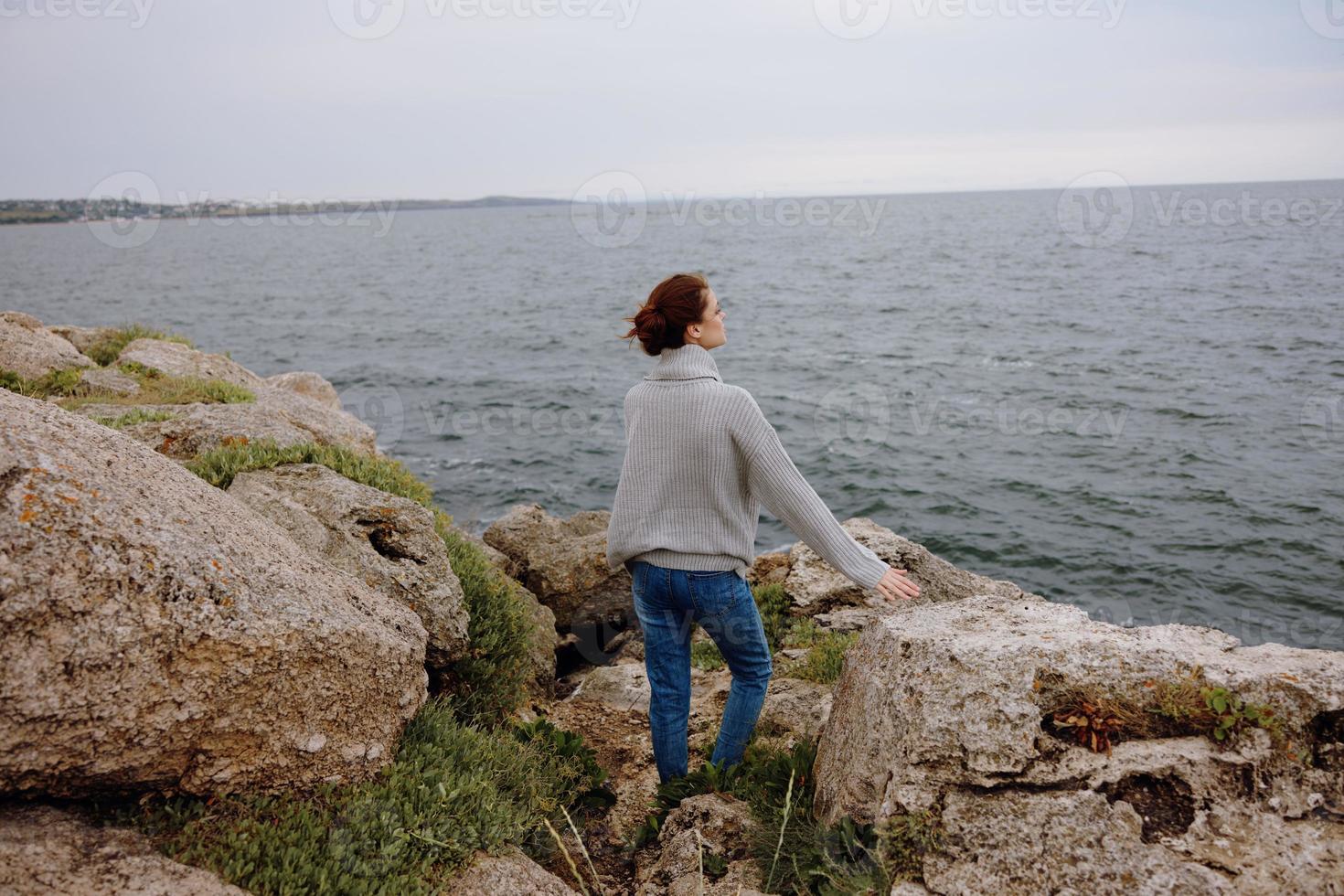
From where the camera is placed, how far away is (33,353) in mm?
9805

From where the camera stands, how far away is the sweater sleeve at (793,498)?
448cm

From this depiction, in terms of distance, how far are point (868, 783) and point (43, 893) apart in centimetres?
329

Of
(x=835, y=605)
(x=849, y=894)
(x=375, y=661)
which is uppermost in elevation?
(x=375, y=661)

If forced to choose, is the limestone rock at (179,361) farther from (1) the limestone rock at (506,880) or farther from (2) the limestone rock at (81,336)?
(1) the limestone rock at (506,880)

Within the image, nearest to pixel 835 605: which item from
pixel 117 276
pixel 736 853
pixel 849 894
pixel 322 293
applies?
pixel 736 853

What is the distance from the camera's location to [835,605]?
8.99m

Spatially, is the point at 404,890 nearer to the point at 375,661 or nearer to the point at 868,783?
the point at 375,661

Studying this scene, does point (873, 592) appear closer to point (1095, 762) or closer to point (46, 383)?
point (1095, 762)

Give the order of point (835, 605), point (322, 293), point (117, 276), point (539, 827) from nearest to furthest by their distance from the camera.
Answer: point (539, 827), point (835, 605), point (322, 293), point (117, 276)

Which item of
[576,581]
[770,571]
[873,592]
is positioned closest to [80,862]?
[873,592]

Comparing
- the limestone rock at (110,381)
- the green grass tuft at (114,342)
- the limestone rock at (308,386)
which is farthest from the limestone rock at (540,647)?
the limestone rock at (308,386)

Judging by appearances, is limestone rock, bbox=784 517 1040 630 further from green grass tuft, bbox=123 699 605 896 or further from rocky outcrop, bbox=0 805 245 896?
rocky outcrop, bbox=0 805 245 896

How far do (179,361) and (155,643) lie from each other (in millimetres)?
9836

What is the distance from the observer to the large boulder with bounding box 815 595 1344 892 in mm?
3342
